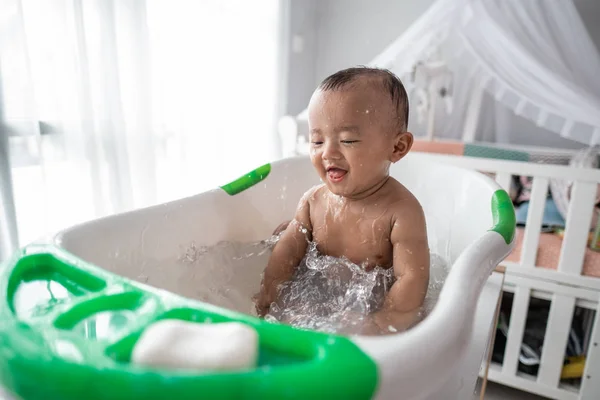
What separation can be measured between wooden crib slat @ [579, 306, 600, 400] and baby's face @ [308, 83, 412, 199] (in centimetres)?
95

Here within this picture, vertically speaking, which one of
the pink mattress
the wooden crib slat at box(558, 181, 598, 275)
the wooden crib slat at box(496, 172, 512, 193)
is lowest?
the pink mattress

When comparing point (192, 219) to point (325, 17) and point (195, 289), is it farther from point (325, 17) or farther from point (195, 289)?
point (325, 17)

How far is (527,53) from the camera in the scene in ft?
5.57

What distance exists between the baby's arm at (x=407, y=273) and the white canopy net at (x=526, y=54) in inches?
43.2

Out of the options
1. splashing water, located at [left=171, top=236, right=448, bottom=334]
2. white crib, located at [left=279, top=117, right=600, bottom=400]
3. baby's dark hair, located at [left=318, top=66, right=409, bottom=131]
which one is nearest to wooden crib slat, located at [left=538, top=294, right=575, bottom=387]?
white crib, located at [left=279, top=117, right=600, bottom=400]

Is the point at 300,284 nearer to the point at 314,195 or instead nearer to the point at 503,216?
the point at 314,195

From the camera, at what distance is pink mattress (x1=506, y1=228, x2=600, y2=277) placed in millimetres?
1331

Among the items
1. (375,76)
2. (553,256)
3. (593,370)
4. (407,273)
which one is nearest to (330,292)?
(407,273)

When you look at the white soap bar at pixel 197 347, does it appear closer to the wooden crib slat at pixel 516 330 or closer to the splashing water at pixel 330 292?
the splashing water at pixel 330 292

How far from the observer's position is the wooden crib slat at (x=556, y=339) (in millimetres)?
1348

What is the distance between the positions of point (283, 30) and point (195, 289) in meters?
1.74

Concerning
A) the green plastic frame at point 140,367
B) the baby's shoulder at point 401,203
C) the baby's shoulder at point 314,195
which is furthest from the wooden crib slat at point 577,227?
the green plastic frame at point 140,367

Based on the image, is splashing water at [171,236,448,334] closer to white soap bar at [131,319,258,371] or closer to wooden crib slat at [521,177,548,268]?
white soap bar at [131,319,258,371]

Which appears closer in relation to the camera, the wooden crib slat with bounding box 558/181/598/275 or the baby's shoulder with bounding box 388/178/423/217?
the baby's shoulder with bounding box 388/178/423/217
